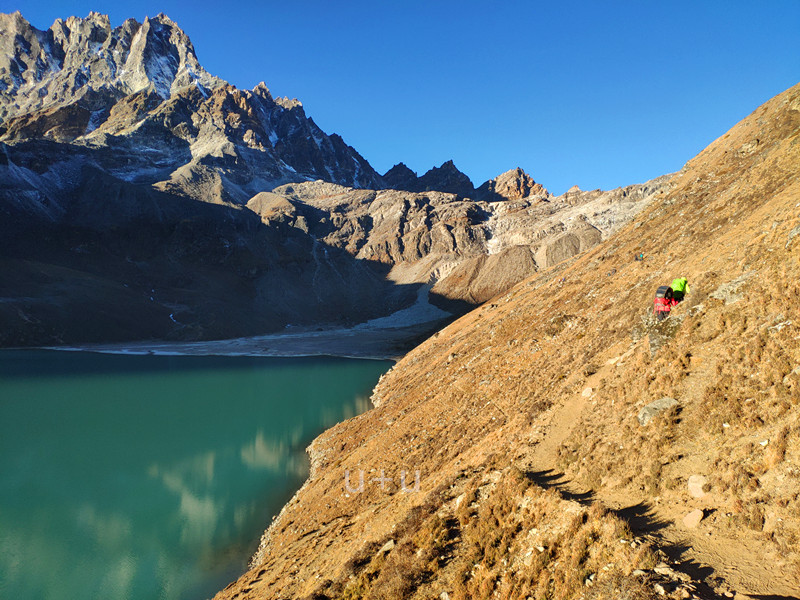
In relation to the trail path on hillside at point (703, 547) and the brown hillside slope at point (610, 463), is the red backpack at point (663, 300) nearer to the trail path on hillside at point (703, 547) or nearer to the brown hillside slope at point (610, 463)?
the brown hillside slope at point (610, 463)

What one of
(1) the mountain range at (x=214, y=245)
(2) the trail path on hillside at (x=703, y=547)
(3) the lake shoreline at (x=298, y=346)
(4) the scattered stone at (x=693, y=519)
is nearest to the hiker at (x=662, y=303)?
(2) the trail path on hillside at (x=703, y=547)

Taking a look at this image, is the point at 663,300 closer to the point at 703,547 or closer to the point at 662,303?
the point at 662,303

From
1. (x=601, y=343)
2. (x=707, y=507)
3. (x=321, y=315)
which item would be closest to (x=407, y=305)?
(x=321, y=315)

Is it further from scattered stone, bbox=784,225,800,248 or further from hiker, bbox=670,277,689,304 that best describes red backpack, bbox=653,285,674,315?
scattered stone, bbox=784,225,800,248

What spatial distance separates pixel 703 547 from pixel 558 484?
3.39 m

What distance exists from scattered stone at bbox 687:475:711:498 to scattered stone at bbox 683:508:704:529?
47 cm

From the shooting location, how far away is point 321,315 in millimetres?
130000

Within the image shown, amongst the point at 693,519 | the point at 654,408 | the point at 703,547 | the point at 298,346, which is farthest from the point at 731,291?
the point at 298,346

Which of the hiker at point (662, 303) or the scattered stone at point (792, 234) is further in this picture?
the hiker at point (662, 303)

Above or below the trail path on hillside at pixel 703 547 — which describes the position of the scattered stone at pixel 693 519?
above

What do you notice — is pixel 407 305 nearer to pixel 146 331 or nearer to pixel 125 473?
pixel 146 331

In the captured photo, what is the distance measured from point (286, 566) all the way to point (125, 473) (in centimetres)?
1882

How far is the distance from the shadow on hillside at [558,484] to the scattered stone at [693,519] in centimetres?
180

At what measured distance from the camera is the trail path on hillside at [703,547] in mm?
5660
